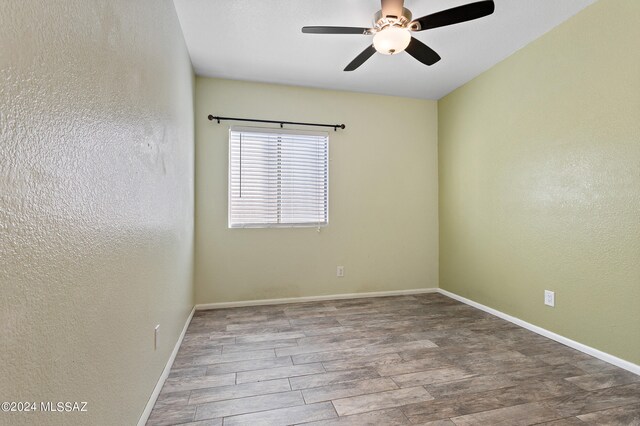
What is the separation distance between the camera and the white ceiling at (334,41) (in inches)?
88.7

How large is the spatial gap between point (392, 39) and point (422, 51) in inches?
16.6

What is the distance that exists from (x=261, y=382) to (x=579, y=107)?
3.08 meters

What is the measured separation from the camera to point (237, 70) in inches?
127

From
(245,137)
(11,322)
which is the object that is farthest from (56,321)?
(245,137)

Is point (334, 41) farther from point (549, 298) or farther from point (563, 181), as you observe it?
point (549, 298)

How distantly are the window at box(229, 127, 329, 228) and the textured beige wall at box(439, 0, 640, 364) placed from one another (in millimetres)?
1787

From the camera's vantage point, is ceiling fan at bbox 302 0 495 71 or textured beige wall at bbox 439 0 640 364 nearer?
ceiling fan at bbox 302 0 495 71

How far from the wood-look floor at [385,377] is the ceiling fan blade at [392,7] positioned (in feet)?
7.61

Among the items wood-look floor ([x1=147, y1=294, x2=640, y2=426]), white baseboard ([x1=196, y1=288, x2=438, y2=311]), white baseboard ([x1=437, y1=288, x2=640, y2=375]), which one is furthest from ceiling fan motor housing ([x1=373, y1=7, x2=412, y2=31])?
white baseboard ([x1=196, y1=288, x2=438, y2=311])

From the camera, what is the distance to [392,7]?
186 cm

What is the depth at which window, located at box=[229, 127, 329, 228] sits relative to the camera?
3465mm

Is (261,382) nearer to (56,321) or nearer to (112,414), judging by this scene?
(112,414)

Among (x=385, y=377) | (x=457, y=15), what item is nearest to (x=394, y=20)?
(x=457, y=15)

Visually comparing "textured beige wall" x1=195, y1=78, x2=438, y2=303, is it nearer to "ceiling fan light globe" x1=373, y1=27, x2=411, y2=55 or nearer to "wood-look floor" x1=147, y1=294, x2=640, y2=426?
"wood-look floor" x1=147, y1=294, x2=640, y2=426
